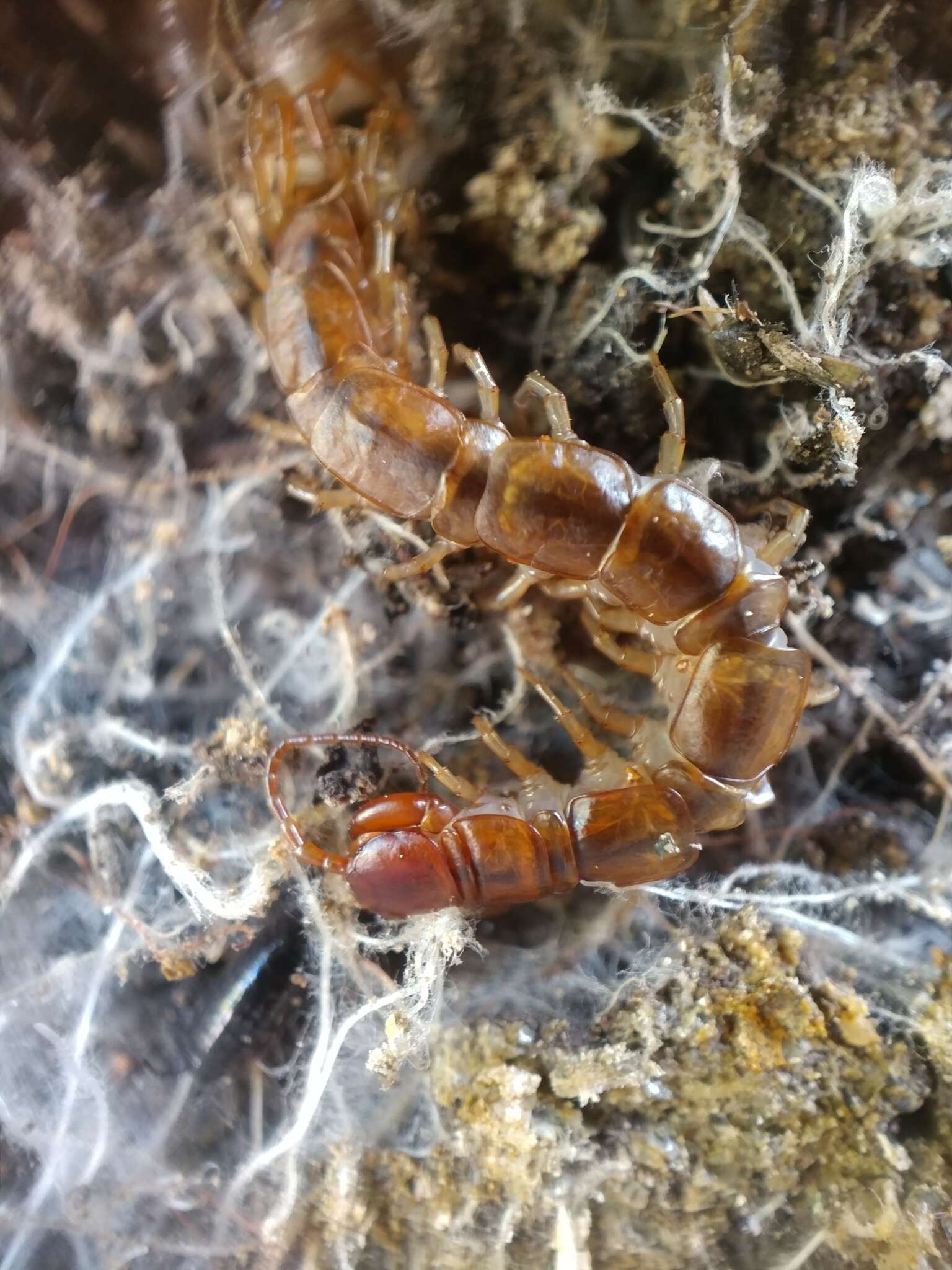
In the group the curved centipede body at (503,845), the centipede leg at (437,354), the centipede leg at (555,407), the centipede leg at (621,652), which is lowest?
the curved centipede body at (503,845)

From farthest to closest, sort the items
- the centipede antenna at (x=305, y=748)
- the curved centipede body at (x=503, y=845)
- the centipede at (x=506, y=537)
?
the centipede antenna at (x=305, y=748), the curved centipede body at (x=503, y=845), the centipede at (x=506, y=537)

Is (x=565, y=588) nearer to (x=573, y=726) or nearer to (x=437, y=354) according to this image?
(x=573, y=726)

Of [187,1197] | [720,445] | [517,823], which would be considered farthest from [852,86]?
[187,1197]

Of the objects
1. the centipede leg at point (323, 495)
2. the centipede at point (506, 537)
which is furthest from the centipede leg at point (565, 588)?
the centipede leg at point (323, 495)

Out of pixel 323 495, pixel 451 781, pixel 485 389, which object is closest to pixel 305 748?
pixel 451 781

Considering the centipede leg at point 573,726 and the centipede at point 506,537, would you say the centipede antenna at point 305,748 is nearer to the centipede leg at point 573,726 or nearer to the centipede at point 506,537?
the centipede at point 506,537

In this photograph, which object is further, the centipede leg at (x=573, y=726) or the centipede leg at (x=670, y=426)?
the centipede leg at (x=573, y=726)

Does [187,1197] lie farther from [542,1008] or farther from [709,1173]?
[709,1173]
